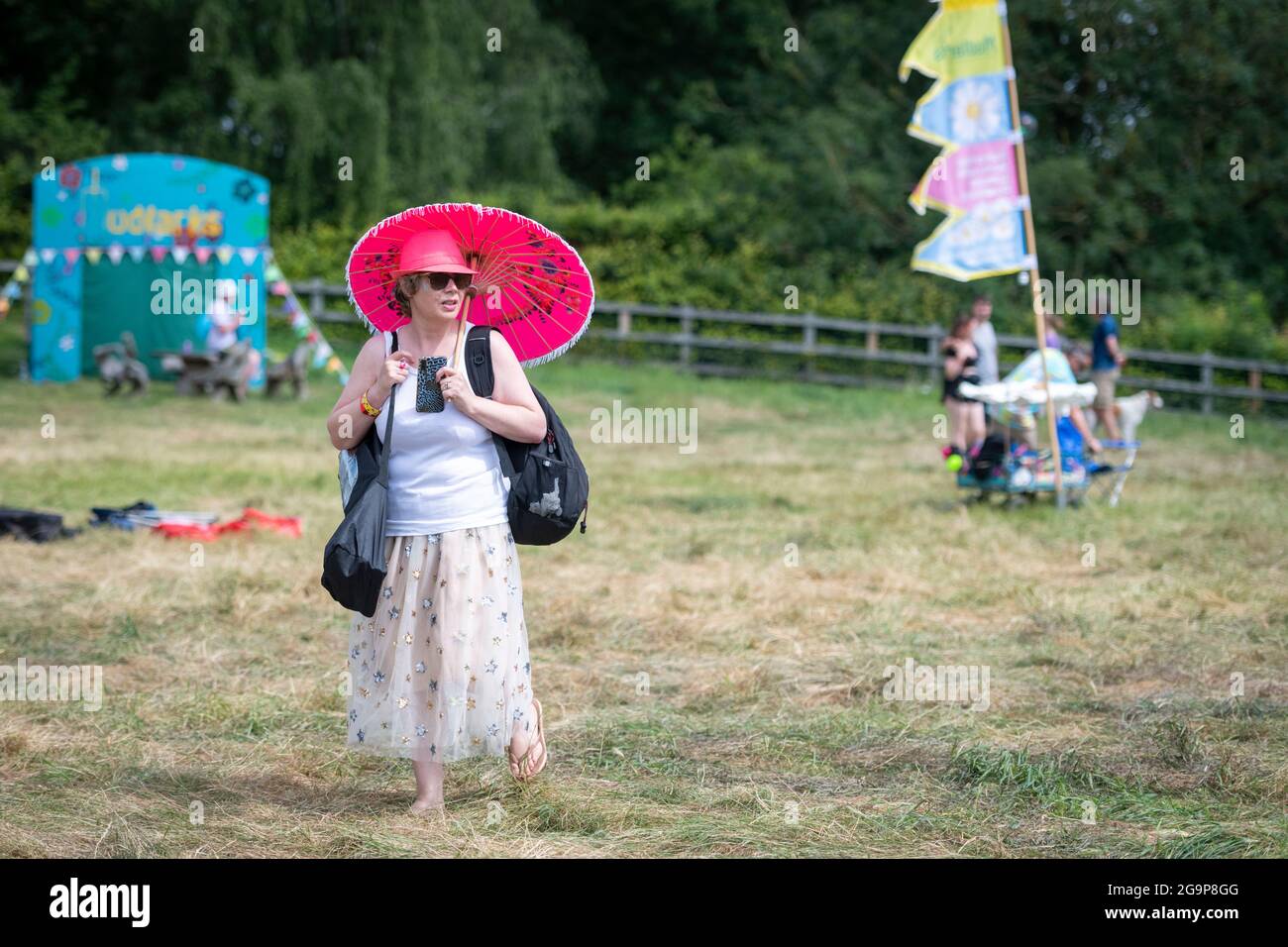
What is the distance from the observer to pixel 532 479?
479cm

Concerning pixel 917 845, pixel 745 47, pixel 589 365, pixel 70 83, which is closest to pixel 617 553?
pixel 917 845

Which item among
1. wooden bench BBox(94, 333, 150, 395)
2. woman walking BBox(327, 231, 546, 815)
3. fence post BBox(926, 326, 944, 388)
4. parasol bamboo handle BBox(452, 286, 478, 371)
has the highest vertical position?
fence post BBox(926, 326, 944, 388)

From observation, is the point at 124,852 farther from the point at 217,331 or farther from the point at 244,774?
the point at 217,331

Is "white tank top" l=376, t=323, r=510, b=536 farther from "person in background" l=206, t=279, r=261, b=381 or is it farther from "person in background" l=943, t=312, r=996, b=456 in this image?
"person in background" l=206, t=279, r=261, b=381

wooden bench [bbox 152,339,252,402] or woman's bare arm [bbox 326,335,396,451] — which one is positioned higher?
wooden bench [bbox 152,339,252,402]

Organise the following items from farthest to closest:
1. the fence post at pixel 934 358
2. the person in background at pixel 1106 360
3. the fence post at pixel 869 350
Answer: the fence post at pixel 869 350
the fence post at pixel 934 358
the person in background at pixel 1106 360

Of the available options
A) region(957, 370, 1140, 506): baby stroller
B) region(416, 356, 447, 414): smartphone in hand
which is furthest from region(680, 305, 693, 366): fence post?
region(416, 356, 447, 414): smartphone in hand

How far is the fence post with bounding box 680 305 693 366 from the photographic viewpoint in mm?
25547

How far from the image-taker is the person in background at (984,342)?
1407cm

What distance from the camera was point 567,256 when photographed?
497 cm

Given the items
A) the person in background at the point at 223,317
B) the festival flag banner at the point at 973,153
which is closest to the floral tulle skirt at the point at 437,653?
the festival flag banner at the point at 973,153

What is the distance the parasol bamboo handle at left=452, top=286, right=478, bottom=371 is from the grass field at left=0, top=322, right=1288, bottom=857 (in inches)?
54.2

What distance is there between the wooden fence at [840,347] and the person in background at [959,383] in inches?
394

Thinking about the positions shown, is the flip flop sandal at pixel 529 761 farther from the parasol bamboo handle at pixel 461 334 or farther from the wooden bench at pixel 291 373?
the wooden bench at pixel 291 373
